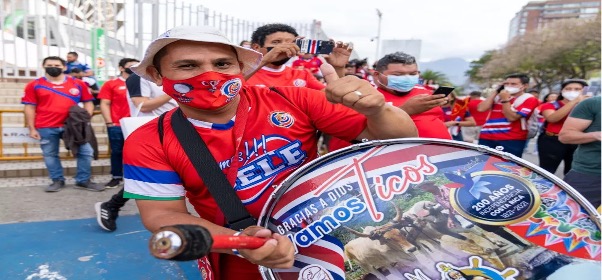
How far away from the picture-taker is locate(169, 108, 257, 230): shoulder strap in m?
1.41

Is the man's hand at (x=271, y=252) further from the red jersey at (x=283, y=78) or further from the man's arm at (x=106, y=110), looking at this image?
the man's arm at (x=106, y=110)

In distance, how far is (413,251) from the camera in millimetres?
1192

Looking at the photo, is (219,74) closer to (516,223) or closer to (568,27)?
(516,223)

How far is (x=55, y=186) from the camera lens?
18.3 ft

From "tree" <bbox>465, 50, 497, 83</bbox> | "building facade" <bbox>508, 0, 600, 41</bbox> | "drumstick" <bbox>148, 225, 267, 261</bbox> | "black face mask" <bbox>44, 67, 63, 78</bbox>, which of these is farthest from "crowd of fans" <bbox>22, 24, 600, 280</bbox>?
"building facade" <bbox>508, 0, 600, 41</bbox>

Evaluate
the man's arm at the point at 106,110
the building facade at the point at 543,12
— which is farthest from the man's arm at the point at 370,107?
the building facade at the point at 543,12

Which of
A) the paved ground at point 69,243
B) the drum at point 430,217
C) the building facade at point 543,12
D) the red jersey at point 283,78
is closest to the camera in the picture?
the drum at point 430,217

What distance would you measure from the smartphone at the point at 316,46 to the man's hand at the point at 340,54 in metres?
0.07

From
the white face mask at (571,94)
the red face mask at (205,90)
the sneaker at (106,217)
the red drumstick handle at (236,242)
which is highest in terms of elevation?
the red face mask at (205,90)

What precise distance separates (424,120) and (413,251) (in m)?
1.67

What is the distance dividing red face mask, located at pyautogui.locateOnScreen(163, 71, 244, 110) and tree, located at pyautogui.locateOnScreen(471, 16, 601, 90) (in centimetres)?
3294

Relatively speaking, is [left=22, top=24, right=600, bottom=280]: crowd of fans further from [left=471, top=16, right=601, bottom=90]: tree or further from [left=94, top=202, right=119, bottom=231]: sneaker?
[left=471, top=16, right=601, bottom=90]: tree

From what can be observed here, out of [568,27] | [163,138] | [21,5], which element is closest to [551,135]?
[163,138]

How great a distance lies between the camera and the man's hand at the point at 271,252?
3.48 ft
